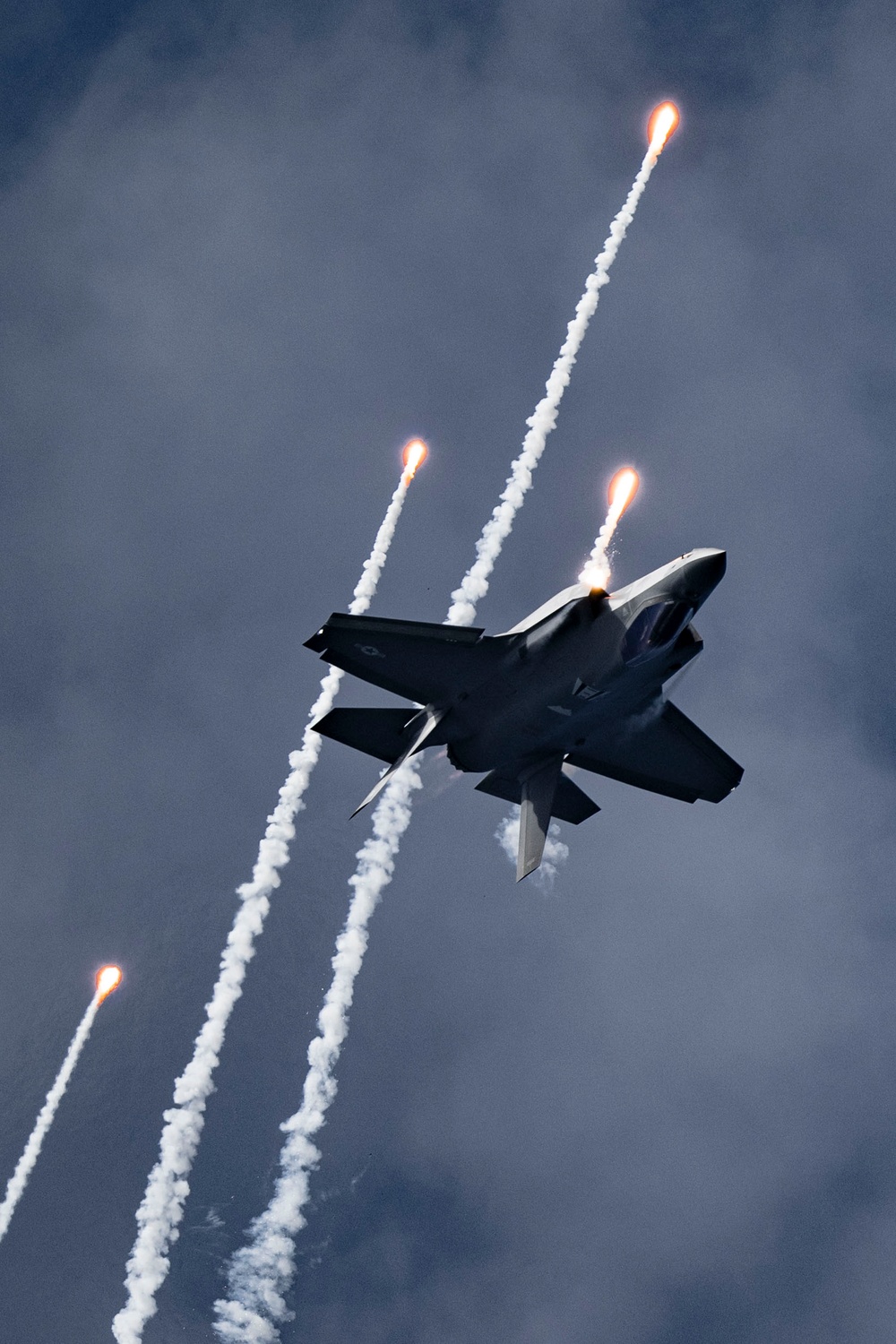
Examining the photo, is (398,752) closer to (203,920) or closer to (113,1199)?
(203,920)

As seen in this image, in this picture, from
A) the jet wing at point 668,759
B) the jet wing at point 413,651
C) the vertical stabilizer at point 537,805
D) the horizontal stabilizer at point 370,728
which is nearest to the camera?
the jet wing at point 413,651

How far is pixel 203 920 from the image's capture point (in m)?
55.0

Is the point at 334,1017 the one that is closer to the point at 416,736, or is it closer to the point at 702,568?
the point at 416,736

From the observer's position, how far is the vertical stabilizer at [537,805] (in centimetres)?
3831

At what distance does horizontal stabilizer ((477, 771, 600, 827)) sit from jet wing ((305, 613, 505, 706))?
13.7 feet

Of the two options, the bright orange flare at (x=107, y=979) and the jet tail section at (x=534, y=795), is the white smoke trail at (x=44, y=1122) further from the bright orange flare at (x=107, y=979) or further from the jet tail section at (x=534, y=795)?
the jet tail section at (x=534, y=795)

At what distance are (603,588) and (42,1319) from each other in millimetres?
37494

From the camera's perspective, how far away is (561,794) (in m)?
42.0

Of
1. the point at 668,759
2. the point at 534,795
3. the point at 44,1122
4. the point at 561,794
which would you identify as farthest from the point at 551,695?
the point at 44,1122

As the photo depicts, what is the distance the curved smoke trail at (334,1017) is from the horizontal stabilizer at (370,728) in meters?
2.53

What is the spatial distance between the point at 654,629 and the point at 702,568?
2150 mm

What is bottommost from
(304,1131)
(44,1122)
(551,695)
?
(44,1122)

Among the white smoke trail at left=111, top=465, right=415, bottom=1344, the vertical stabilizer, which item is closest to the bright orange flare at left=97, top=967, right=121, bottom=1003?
the white smoke trail at left=111, top=465, right=415, bottom=1344

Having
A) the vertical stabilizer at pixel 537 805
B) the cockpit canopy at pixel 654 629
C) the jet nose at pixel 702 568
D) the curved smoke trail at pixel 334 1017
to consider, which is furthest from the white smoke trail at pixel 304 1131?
the jet nose at pixel 702 568
